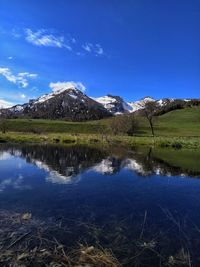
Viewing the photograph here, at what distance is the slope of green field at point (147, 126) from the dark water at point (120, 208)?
94466 millimetres

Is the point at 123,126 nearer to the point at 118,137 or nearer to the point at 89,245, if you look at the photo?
the point at 118,137

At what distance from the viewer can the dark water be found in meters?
12.4

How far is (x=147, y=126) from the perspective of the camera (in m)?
151

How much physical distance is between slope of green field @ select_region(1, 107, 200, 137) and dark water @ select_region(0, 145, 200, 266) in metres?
94.5

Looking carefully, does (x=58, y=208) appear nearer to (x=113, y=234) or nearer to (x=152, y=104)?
(x=113, y=234)

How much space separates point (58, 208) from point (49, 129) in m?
127

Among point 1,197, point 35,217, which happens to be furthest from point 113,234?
point 1,197

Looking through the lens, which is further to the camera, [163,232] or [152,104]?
Answer: [152,104]

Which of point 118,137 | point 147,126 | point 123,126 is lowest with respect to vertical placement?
point 118,137

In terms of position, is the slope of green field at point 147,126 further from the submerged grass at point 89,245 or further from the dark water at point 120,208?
the submerged grass at point 89,245

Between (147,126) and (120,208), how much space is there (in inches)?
5280

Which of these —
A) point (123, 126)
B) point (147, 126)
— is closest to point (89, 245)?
point (123, 126)

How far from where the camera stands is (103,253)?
1111 cm

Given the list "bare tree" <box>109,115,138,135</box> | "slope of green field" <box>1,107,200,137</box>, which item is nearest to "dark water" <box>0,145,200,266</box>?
"bare tree" <box>109,115,138,135</box>
